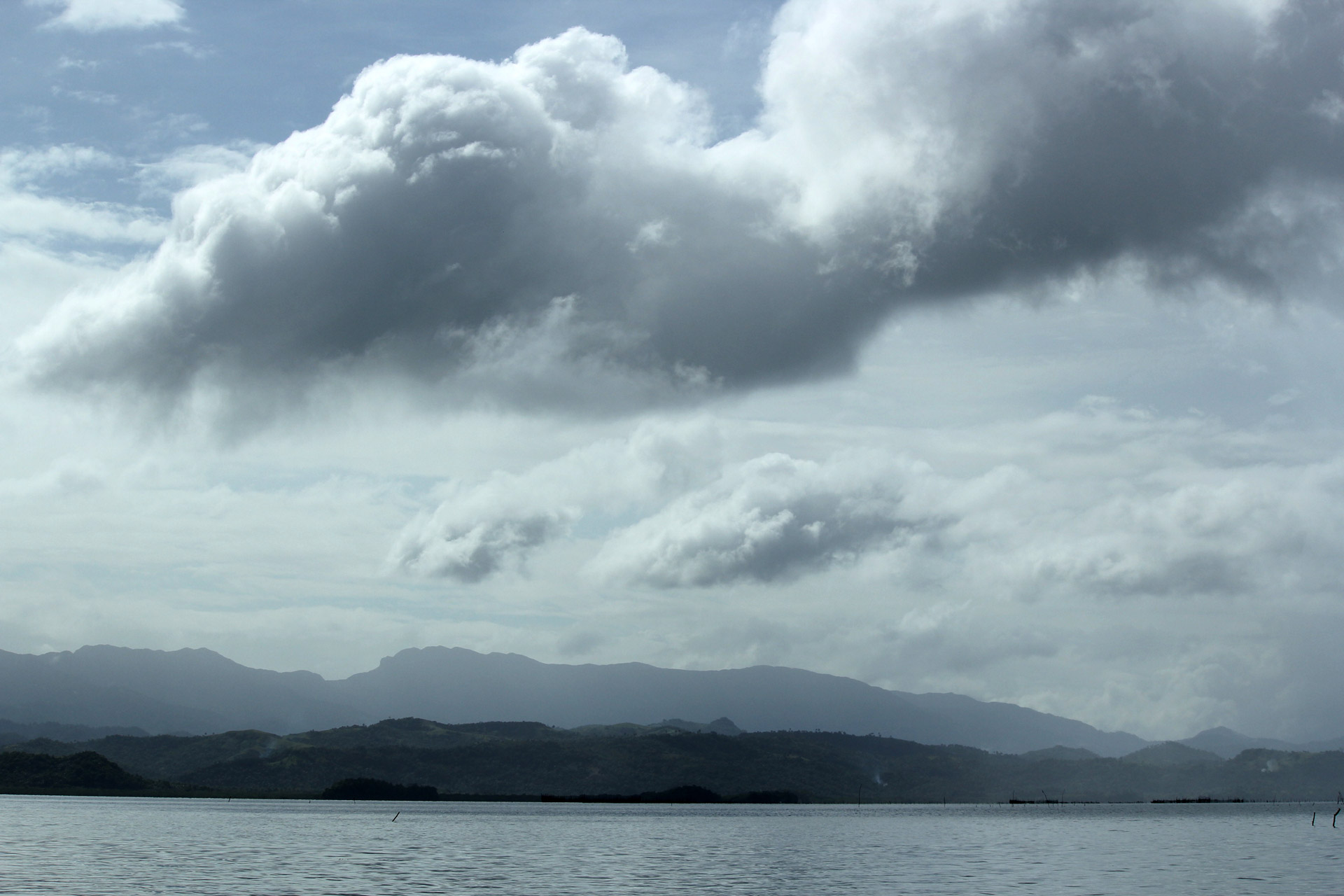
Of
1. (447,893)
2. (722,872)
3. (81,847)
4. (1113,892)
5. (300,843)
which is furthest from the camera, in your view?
(300,843)

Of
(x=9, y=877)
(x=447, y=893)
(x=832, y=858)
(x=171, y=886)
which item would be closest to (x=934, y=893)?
(x=447, y=893)

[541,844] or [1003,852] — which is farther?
[541,844]

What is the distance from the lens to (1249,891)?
367 feet

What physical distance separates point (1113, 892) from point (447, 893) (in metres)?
62.6

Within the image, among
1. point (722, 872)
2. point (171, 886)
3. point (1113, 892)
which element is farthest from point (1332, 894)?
point (171, 886)

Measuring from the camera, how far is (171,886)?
110500 millimetres

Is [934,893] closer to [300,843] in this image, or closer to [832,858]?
[832,858]

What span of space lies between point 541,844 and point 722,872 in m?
68.1

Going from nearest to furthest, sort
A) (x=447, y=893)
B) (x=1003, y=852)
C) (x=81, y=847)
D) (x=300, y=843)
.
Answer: (x=447, y=893) < (x=81, y=847) < (x=1003, y=852) < (x=300, y=843)

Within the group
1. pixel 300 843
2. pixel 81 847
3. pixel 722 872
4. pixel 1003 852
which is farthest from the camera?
pixel 300 843

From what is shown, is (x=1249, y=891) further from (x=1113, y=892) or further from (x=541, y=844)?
(x=541, y=844)

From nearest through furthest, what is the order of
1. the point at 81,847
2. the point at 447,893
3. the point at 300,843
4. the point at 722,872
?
1. the point at 447,893
2. the point at 722,872
3. the point at 81,847
4. the point at 300,843

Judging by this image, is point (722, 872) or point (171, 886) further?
point (722, 872)

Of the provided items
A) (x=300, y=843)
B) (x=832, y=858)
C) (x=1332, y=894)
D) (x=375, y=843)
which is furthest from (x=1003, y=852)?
(x=300, y=843)
